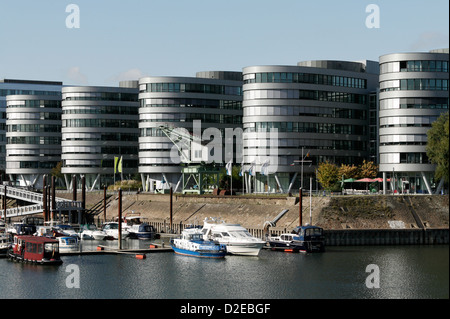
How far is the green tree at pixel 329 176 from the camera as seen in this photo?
15050 centimetres

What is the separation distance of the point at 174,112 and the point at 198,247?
9351 cm

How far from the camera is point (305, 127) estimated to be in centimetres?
16300

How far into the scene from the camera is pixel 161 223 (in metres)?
142

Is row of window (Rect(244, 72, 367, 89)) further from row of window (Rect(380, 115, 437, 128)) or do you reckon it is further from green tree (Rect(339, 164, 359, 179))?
row of window (Rect(380, 115, 437, 128))

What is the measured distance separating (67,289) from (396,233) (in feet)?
178

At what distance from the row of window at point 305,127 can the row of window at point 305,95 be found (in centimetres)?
518

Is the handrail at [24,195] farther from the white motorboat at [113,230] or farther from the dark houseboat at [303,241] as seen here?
the dark houseboat at [303,241]

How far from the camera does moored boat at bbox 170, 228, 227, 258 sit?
9912 centimetres

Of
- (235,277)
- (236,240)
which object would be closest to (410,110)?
(236,240)

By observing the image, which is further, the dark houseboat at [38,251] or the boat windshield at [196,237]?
the boat windshield at [196,237]

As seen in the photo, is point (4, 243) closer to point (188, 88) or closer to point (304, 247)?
point (304, 247)

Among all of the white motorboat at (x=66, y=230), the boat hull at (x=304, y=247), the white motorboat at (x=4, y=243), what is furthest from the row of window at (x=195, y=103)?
the white motorboat at (x=4, y=243)

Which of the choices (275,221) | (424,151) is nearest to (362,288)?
(275,221)

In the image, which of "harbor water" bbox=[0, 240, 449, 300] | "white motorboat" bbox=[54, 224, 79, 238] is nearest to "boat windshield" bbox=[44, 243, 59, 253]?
"harbor water" bbox=[0, 240, 449, 300]
